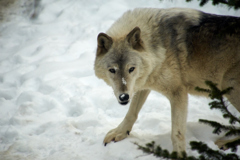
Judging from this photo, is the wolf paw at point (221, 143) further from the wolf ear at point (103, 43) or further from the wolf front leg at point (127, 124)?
the wolf ear at point (103, 43)

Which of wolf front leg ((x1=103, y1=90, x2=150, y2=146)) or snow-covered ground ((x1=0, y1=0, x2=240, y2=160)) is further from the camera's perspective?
wolf front leg ((x1=103, y1=90, x2=150, y2=146))

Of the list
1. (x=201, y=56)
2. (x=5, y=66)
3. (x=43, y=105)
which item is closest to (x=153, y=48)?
(x=201, y=56)

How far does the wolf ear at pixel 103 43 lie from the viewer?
11.7ft

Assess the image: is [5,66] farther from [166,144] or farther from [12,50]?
[166,144]

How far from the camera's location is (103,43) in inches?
145

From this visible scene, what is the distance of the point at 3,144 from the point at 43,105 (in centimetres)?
118

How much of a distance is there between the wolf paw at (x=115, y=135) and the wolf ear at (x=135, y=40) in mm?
1457

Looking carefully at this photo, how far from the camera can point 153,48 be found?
368cm

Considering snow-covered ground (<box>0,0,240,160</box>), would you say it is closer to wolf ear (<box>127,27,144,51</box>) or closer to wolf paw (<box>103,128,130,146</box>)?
wolf paw (<box>103,128,130,146</box>)

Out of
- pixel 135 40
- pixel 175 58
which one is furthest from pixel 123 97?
pixel 175 58

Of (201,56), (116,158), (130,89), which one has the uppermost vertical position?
(201,56)

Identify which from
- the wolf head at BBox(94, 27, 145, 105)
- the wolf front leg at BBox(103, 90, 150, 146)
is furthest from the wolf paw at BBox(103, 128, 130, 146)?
the wolf head at BBox(94, 27, 145, 105)

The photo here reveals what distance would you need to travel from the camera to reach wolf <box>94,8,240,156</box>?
3434mm

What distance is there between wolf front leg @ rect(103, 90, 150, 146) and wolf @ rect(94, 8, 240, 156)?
54cm
